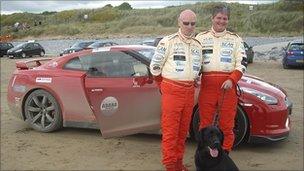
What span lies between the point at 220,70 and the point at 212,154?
1.01m

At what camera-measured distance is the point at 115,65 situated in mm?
6660

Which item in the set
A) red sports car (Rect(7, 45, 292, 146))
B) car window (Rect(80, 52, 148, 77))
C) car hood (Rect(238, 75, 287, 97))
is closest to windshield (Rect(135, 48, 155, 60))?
red sports car (Rect(7, 45, 292, 146))

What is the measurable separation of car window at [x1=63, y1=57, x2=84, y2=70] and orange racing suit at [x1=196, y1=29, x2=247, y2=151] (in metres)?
2.52

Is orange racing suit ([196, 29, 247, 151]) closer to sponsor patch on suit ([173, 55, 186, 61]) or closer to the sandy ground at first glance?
sponsor patch on suit ([173, 55, 186, 61])

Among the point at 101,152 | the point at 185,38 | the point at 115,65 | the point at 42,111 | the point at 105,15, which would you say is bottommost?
the point at 105,15

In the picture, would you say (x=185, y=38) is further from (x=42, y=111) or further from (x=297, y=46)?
(x=297, y=46)

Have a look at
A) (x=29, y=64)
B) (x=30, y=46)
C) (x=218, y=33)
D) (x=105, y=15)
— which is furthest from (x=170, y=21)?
(x=218, y=33)

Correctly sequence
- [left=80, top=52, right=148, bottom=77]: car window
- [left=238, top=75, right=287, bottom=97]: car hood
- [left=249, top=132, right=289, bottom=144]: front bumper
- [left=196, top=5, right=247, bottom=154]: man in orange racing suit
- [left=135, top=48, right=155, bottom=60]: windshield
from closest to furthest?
[left=196, top=5, right=247, bottom=154]: man in orange racing suit → [left=249, top=132, right=289, bottom=144]: front bumper → [left=238, top=75, right=287, bottom=97]: car hood → [left=80, top=52, right=148, bottom=77]: car window → [left=135, top=48, right=155, bottom=60]: windshield

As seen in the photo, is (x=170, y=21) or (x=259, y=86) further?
(x=170, y=21)

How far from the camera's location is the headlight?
6098 millimetres

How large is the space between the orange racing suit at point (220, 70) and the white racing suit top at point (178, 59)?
0.63 feet

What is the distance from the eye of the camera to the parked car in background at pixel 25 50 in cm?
3575

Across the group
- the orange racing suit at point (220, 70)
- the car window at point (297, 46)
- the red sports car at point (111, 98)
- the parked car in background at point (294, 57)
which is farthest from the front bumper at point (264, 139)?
the car window at point (297, 46)

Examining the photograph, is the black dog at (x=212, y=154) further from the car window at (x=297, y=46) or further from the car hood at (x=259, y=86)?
the car window at (x=297, y=46)
